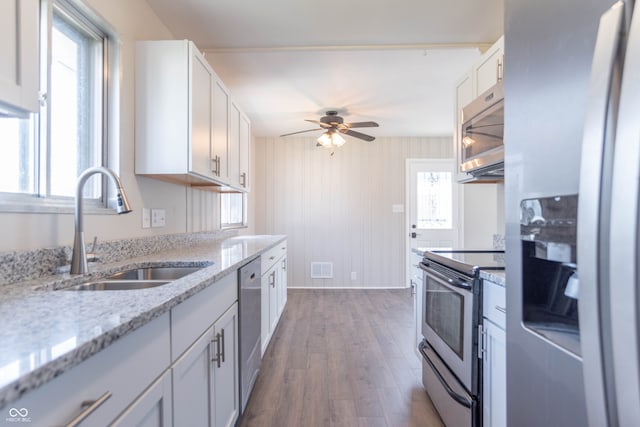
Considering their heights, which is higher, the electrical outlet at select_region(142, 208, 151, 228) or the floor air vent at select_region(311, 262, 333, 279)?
the electrical outlet at select_region(142, 208, 151, 228)

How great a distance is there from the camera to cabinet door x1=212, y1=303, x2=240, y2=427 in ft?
4.14

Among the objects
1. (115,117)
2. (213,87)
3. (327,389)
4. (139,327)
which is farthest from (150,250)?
(327,389)

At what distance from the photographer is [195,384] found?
105 centimetres

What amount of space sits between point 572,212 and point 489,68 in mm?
1571

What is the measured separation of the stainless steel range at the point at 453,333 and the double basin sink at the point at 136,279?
1.29 metres

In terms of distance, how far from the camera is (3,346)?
53 centimetres

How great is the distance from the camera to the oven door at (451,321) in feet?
4.42

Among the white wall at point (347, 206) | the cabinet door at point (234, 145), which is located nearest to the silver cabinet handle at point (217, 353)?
the cabinet door at point (234, 145)

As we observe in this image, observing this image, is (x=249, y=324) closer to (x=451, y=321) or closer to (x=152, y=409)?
(x=152, y=409)

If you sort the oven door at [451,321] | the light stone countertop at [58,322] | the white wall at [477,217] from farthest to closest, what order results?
the white wall at [477,217]
the oven door at [451,321]
the light stone countertop at [58,322]

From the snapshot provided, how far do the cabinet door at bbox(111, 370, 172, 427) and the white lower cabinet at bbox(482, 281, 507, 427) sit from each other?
1.15 meters

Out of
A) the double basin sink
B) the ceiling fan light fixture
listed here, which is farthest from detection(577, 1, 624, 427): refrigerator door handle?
the ceiling fan light fixture

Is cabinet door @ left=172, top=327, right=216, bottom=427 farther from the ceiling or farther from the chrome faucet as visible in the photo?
the ceiling

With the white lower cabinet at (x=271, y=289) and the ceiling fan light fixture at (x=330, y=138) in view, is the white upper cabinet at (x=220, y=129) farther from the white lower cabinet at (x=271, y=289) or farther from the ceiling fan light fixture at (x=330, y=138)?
the ceiling fan light fixture at (x=330, y=138)
